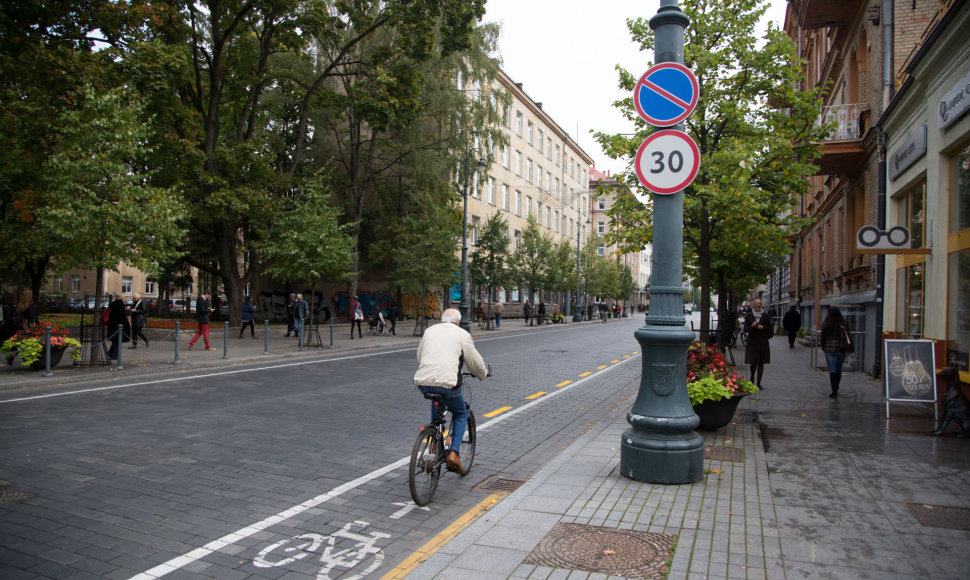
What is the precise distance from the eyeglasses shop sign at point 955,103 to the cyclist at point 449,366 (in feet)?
26.9

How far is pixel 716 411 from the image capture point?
7547 mm

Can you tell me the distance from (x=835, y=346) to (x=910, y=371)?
2.11 m

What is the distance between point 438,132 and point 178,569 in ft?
99.5

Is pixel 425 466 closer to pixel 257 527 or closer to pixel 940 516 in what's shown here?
pixel 257 527

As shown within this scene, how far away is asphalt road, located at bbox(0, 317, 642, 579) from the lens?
3.99m

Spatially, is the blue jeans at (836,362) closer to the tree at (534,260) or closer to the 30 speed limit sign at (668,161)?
the 30 speed limit sign at (668,161)

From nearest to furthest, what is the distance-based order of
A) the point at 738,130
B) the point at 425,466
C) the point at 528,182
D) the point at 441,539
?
the point at 441,539
the point at 425,466
the point at 738,130
the point at 528,182

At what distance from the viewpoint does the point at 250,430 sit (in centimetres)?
769

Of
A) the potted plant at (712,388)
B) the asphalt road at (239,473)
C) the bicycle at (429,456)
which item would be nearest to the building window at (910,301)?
the asphalt road at (239,473)

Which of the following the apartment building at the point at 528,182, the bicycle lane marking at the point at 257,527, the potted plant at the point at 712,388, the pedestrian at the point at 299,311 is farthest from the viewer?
the apartment building at the point at 528,182

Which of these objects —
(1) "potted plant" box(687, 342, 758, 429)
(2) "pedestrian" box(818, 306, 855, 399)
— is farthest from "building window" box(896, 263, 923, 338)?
(1) "potted plant" box(687, 342, 758, 429)

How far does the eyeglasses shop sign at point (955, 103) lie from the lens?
877 cm

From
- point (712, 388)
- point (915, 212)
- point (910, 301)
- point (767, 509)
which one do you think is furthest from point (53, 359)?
point (915, 212)

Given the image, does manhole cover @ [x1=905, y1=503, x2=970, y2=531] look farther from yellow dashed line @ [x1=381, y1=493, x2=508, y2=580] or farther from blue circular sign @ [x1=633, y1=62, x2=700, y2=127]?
blue circular sign @ [x1=633, y1=62, x2=700, y2=127]
